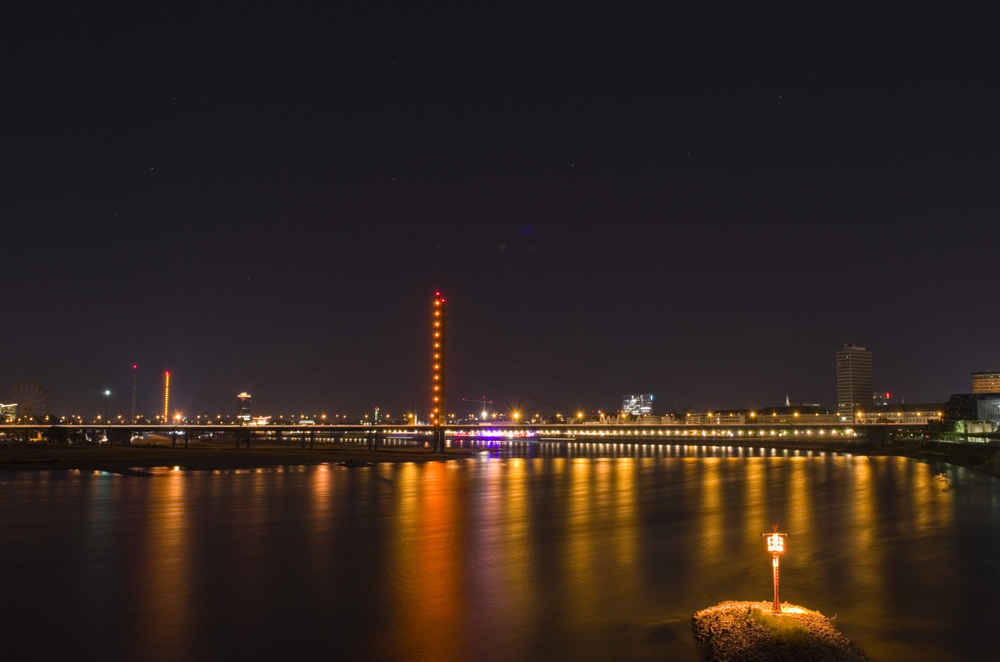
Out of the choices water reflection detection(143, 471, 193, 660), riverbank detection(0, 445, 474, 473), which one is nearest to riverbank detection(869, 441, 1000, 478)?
water reflection detection(143, 471, 193, 660)

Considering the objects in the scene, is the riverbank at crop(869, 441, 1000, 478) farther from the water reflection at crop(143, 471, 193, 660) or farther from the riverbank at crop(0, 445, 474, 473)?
the riverbank at crop(0, 445, 474, 473)

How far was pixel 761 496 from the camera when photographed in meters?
33.9

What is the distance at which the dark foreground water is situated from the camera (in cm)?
1090

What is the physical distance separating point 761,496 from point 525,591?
2347 centimetres

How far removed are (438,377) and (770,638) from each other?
266 ft

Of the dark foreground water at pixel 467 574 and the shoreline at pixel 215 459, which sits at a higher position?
the dark foreground water at pixel 467 574

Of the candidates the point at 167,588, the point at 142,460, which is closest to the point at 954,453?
the point at 167,588

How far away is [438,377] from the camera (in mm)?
89812

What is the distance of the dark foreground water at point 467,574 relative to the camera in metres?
10.9

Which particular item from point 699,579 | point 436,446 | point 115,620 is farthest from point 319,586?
point 436,446

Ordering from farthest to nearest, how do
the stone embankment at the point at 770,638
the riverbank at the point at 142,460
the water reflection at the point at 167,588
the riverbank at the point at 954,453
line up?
1. the riverbank at the point at 142,460
2. the riverbank at the point at 954,453
3. the water reflection at the point at 167,588
4. the stone embankment at the point at 770,638

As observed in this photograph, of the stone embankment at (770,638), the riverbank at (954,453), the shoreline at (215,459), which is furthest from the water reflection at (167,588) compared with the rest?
the riverbank at (954,453)

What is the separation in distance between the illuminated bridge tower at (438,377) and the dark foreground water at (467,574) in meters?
53.3

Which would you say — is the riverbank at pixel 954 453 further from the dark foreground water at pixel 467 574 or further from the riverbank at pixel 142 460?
the riverbank at pixel 142 460
